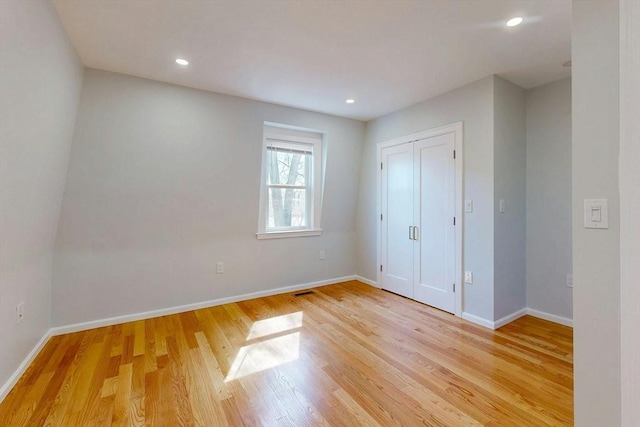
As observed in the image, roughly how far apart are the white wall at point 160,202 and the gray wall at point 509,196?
2174 mm

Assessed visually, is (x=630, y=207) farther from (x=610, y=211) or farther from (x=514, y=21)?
(x=514, y=21)

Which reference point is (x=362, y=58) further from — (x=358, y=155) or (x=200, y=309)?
(x=200, y=309)

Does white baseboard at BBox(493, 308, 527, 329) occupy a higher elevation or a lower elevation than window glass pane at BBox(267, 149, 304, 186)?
lower

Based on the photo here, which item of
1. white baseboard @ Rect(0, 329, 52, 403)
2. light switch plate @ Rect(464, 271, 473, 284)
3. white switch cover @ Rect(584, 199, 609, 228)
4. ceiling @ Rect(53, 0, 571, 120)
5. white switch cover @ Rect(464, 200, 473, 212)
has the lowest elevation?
white baseboard @ Rect(0, 329, 52, 403)

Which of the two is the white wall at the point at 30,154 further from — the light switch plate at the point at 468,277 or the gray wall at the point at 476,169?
the light switch plate at the point at 468,277

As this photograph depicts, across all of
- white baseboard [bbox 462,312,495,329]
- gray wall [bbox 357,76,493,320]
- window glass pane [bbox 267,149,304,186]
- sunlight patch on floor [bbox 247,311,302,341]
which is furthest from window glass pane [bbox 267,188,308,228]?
white baseboard [bbox 462,312,495,329]

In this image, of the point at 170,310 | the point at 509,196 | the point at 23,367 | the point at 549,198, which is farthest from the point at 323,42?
the point at 23,367

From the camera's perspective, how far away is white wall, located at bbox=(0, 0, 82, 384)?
1451 millimetres

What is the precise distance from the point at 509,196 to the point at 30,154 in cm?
399

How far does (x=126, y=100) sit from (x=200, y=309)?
233 cm

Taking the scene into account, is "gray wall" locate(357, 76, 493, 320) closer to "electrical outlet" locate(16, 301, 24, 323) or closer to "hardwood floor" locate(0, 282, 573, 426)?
"hardwood floor" locate(0, 282, 573, 426)

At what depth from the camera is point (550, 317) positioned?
2920 mm

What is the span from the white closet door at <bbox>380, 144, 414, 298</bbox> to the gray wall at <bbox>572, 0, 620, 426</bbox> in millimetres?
2381

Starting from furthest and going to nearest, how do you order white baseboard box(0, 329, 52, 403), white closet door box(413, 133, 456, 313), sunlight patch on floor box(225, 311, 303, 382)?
white closet door box(413, 133, 456, 313) < sunlight patch on floor box(225, 311, 303, 382) < white baseboard box(0, 329, 52, 403)
